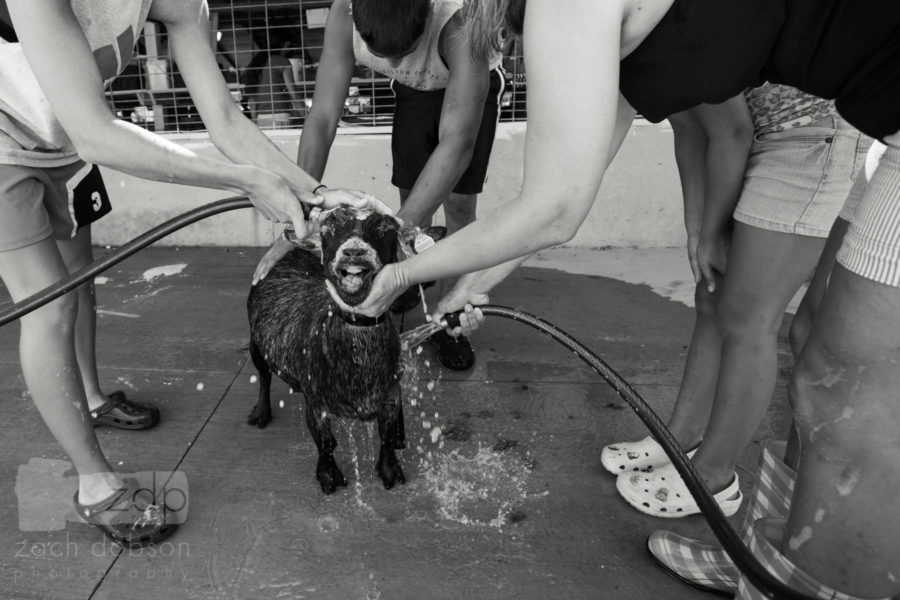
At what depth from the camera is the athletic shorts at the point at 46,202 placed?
2039mm

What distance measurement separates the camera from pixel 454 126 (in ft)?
9.10

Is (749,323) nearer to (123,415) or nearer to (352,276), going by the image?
(352,276)

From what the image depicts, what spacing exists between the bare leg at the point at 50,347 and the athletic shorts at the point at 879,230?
2.17 m

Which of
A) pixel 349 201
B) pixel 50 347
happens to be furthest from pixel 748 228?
pixel 50 347

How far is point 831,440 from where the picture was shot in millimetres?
1365

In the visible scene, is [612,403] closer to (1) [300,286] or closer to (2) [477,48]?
(1) [300,286]

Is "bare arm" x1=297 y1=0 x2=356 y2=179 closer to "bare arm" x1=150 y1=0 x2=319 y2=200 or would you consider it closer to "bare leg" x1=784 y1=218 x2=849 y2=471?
"bare arm" x1=150 y1=0 x2=319 y2=200

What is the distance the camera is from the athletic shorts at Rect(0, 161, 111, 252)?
2039 mm

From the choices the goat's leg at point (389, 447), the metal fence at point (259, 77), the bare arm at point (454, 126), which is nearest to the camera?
the goat's leg at point (389, 447)

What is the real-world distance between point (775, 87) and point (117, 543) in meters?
2.52

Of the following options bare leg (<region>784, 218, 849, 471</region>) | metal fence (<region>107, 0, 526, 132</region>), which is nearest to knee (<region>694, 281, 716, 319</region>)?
bare leg (<region>784, 218, 849, 471</region>)

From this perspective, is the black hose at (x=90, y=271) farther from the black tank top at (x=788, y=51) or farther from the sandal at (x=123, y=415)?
the black tank top at (x=788, y=51)

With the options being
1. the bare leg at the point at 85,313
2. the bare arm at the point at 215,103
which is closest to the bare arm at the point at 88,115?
the bare arm at the point at 215,103

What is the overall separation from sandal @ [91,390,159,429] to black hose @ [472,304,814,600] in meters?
1.69
